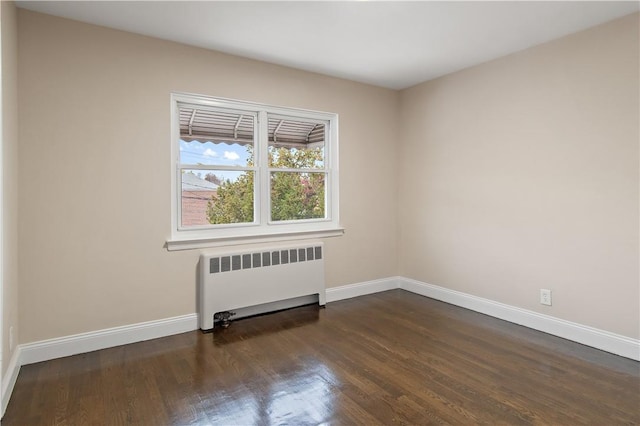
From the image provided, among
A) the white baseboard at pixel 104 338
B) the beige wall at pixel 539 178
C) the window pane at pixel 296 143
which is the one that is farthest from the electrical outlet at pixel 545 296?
the white baseboard at pixel 104 338

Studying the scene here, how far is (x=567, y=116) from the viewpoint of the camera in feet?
10.4

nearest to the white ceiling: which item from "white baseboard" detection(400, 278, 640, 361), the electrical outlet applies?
the electrical outlet

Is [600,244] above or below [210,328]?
above

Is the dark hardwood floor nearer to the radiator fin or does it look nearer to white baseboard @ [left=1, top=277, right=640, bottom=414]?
white baseboard @ [left=1, top=277, right=640, bottom=414]

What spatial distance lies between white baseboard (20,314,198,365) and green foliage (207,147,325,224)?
3.25 feet

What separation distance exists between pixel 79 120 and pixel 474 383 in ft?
11.2

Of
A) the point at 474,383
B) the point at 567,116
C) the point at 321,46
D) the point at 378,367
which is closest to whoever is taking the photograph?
the point at 474,383

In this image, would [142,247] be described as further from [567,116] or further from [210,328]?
[567,116]

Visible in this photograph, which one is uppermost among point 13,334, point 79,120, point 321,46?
point 321,46

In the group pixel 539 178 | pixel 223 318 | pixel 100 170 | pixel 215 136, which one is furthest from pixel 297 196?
pixel 539 178

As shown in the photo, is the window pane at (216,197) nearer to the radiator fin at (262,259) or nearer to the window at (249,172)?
the window at (249,172)

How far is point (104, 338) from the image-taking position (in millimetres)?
3029

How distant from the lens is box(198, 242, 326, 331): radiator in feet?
11.3

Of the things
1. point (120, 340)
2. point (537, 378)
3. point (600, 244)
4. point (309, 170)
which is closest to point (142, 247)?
point (120, 340)
